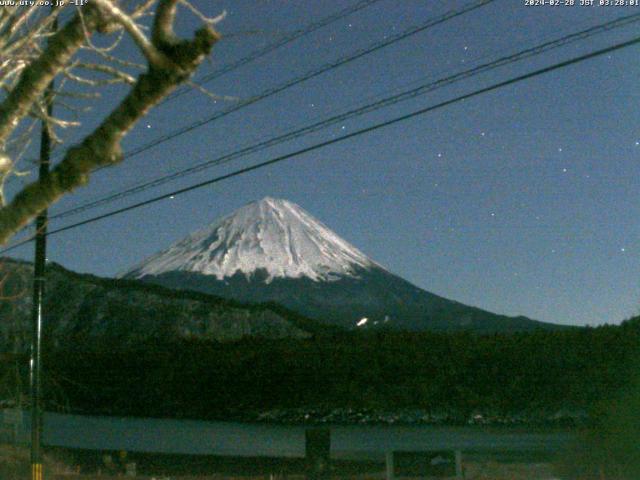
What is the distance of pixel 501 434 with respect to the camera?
27.7 meters

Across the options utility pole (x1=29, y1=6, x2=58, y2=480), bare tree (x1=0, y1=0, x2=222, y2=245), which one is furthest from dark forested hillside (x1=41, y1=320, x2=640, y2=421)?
bare tree (x1=0, y1=0, x2=222, y2=245)

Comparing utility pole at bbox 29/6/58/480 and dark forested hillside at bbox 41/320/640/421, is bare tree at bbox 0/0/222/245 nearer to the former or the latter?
utility pole at bbox 29/6/58/480

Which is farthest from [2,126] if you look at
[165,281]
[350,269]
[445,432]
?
[350,269]

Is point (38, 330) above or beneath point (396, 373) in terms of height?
above

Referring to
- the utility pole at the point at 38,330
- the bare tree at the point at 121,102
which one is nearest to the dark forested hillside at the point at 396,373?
the utility pole at the point at 38,330

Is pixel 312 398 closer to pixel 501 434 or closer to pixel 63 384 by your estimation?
pixel 501 434

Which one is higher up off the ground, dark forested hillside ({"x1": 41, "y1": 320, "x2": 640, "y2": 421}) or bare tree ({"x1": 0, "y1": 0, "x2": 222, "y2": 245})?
bare tree ({"x1": 0, "y1": 0, "x2": 222, "y2": 245})

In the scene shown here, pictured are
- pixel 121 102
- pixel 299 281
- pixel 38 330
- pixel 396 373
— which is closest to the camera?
pixel 121 102

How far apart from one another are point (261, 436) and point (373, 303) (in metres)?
71.5

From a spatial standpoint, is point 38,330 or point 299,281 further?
point 299,281

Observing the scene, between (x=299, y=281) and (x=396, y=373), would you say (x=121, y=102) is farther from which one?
(x=299, y=281)

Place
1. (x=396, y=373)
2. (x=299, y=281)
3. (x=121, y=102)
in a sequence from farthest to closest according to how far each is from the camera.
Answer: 1. (x=299, y=281)
2. (x=396, y=373)
3. (x=121, y=102)

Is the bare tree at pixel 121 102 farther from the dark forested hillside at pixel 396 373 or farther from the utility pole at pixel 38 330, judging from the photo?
the dark forested hillside at pixel 396 373

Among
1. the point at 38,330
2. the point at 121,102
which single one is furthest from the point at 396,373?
the point at 121,102
